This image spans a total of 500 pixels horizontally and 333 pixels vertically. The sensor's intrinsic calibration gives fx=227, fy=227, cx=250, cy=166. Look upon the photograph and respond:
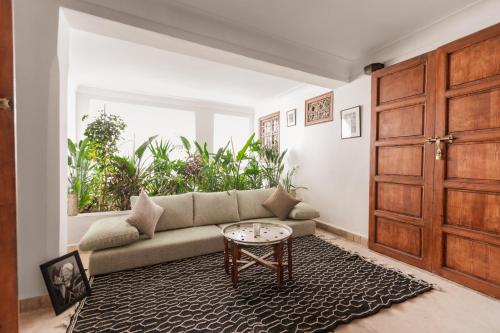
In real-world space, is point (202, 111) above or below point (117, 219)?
above

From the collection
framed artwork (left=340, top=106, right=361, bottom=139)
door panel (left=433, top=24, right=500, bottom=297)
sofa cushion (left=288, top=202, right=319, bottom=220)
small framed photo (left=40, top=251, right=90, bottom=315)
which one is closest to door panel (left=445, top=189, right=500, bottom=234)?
door panel (left=433, top=24, right=500, bottom=297)

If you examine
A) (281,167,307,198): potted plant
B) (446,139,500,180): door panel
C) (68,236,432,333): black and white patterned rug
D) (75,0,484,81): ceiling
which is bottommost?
(68,236,432,333): black and white patterned rug

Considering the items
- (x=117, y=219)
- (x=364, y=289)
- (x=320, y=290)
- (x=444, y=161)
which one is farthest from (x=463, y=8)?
(x=117, y=219)

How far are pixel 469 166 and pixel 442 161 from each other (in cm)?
21

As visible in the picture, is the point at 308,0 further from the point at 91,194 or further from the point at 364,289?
→ the point at 91,194

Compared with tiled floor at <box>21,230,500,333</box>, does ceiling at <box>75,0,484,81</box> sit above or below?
above

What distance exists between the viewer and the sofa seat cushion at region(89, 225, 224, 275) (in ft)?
7.61

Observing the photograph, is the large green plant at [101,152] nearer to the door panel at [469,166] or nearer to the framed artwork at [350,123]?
the framed artwork at [350,123]

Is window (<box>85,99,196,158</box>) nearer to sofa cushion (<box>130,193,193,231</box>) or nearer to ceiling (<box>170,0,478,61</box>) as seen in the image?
sofa cushion (<box>130,193,193,231</box>)

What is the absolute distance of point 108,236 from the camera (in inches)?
92.8

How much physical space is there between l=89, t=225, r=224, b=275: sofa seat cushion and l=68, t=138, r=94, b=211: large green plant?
5.08 feet

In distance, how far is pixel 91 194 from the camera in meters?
3.65

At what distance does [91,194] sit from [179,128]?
8.13 feet

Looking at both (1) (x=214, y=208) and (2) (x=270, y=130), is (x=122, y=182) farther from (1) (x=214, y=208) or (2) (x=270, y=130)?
(2) (x=270, y=130)
